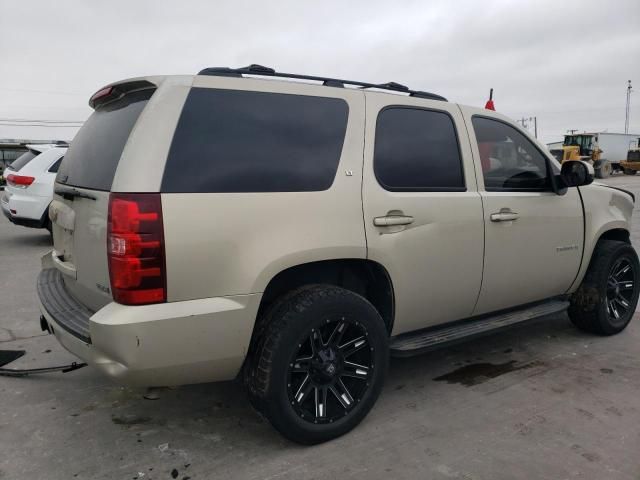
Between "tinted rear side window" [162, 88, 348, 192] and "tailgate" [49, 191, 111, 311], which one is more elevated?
"tinted rear side window" [162, 88, 348, 192]

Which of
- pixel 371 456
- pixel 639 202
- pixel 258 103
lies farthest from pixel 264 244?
pixel 639 202

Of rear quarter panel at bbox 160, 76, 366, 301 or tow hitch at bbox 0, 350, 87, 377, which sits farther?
tow hitch at bbox 0, 350, 87, 377

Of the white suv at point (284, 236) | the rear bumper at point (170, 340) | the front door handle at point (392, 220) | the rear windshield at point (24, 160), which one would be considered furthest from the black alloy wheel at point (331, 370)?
the rear windshield at point (24, 160)

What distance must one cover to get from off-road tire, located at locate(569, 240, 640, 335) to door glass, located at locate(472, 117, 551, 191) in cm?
92

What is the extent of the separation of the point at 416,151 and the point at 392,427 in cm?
166

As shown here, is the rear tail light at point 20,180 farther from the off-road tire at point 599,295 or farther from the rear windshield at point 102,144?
the off-road tire at point 599,295

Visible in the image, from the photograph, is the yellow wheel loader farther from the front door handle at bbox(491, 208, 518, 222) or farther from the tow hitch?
the tow hitch

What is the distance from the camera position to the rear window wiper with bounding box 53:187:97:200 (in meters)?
2.66

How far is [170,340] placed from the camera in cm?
236

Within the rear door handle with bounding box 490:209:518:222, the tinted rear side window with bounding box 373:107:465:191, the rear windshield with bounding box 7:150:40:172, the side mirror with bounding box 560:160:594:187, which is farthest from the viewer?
the rear windshield with bounding box 7:150:40:172

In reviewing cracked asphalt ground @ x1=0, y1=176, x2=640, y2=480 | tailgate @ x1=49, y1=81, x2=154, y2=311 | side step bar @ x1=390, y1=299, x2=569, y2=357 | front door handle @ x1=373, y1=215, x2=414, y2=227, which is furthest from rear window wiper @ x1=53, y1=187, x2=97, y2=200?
side step bar @ x1=390, y1=299, x2=569, y2=357

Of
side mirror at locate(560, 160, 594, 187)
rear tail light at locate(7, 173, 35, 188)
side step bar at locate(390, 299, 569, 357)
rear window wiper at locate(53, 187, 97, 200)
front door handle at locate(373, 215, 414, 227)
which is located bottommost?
side step bar at locate(390, 299, 569, 357)

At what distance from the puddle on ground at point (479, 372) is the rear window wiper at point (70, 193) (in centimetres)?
254

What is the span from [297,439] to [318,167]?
1.43 meters
